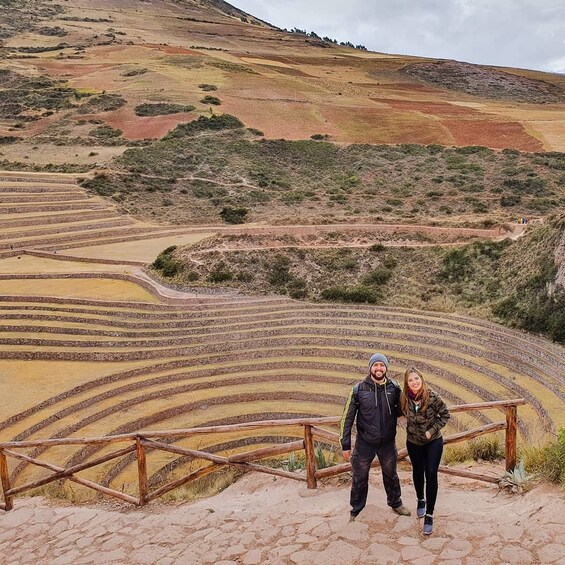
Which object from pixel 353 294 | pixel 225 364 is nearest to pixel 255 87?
pixel 353 294

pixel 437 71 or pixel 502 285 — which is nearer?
pixel 502 285

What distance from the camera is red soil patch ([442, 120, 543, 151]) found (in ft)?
155

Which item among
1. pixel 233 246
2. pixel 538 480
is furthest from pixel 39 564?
pixel 233 246

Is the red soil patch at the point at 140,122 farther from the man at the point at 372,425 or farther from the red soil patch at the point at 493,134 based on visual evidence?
the man at the point at 372,425

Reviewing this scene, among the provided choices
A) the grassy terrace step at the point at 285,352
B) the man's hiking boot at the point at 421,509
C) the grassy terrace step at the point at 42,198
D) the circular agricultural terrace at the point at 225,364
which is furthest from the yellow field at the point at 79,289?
the man's hiking boot at the point at 421,509

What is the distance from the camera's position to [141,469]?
23.7ft

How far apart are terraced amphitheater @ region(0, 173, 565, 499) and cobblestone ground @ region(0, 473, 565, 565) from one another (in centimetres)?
273

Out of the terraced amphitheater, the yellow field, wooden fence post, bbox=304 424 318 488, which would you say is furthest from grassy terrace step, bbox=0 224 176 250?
wooden fence post, bbox=304 424 318 488

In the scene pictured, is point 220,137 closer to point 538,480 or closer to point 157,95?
point 157,95

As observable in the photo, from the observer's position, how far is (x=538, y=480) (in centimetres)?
600

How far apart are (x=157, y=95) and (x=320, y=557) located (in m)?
56.5

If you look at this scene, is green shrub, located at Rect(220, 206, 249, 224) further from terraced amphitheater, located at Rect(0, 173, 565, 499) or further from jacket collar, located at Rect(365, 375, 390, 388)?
jacket collar, located at Rect(365, 375, 390, 388)

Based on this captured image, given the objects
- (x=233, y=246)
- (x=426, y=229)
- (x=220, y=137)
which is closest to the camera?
(x=233, y=246)

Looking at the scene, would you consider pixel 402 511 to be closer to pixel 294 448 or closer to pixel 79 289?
pixel 294 448
